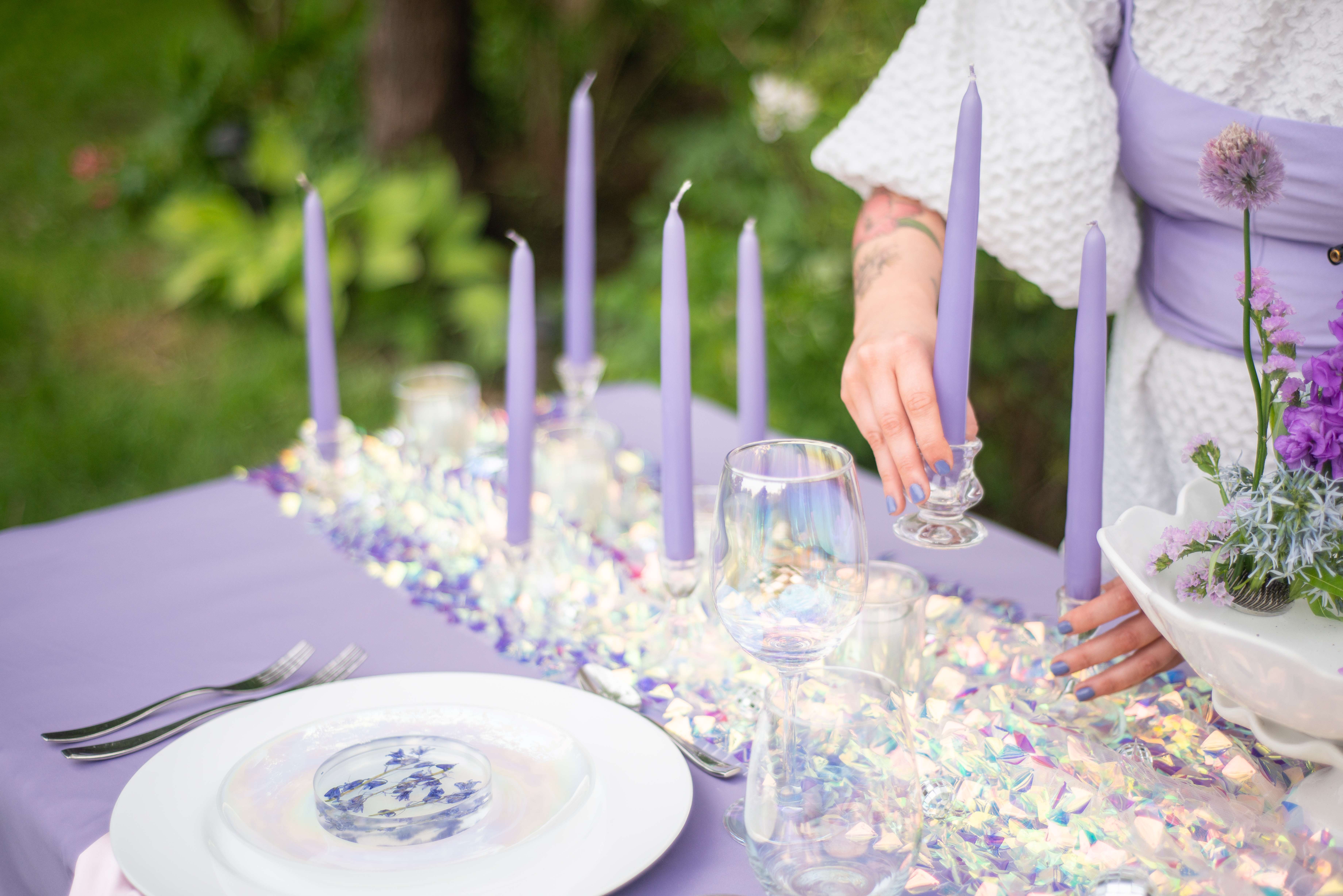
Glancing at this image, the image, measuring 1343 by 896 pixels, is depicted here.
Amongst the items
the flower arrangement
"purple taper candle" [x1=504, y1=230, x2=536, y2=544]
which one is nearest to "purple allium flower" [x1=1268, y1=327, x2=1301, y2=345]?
the flower arrangement

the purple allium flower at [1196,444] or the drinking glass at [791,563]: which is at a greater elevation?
the purple allium flower at [1196,444]

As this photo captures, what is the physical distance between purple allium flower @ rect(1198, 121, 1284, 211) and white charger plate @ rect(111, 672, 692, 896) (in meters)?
0.52

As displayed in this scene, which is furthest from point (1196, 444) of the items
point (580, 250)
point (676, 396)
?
point (580, 250)

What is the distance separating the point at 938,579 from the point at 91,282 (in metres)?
4.91

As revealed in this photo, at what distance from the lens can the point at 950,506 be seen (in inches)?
34.7

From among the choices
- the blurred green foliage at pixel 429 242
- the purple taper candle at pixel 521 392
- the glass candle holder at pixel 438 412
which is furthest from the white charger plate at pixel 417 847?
the blurred green foliage at pixel 429 242

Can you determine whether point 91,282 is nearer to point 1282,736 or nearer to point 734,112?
point 734,112

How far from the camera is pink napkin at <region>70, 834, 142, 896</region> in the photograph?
2.23ft

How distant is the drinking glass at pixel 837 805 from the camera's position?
0.62 m

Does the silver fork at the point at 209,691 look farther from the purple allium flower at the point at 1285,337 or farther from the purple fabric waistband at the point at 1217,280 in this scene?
the purple fabric waistband at the point at 1217,280

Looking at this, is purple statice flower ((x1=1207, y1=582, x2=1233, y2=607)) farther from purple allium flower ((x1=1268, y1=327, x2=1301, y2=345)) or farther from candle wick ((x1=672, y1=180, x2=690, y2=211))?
candle wick ((x1=672, y1=180, x2=690, y2=211))

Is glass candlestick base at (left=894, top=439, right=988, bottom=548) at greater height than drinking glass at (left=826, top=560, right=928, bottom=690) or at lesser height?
greater

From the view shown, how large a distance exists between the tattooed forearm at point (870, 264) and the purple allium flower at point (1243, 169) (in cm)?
47

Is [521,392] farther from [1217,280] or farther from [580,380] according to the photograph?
[1217,280]
